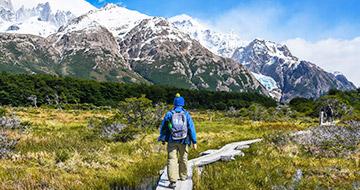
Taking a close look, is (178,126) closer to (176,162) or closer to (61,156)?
(176,162)

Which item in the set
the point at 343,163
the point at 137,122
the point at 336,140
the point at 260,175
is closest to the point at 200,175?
the point at 260,175

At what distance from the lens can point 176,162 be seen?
35.5 feet

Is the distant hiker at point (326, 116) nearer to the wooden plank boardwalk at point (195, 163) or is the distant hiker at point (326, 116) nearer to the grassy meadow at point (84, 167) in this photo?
the wooden plank boardwalk at point (195, 163)

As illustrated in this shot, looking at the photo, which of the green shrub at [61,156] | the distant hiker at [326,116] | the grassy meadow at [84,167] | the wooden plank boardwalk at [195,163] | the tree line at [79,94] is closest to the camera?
the wooden plank boardwalk at [195,163]

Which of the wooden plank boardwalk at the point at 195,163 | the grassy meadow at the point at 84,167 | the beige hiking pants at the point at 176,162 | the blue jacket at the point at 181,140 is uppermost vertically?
the blue jacket at the point at 181,140

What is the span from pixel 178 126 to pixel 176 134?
22 cm

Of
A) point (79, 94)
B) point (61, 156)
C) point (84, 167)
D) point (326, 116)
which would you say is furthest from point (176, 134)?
point (79, 94)

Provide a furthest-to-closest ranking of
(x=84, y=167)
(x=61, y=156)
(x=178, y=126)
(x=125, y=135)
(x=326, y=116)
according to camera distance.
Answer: (x=326, y=116), (x=125, y=135), (x=61, y=156), (x=84, y=167), (x=178, y=126)

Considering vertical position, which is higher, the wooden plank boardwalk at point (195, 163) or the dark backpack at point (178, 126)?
the dark backpack at point (178, 126)

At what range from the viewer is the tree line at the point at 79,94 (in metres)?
120

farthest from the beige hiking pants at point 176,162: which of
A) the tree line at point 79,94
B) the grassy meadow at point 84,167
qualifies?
the tree line at point 79,94

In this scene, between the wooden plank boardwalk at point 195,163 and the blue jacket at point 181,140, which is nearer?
the wooden plank boardwalk at point 195,163

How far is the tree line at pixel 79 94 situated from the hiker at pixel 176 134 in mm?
100500

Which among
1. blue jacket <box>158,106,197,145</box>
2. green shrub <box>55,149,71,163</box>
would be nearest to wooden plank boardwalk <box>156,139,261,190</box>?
blue jacket <box>158,106,197,145</box>
